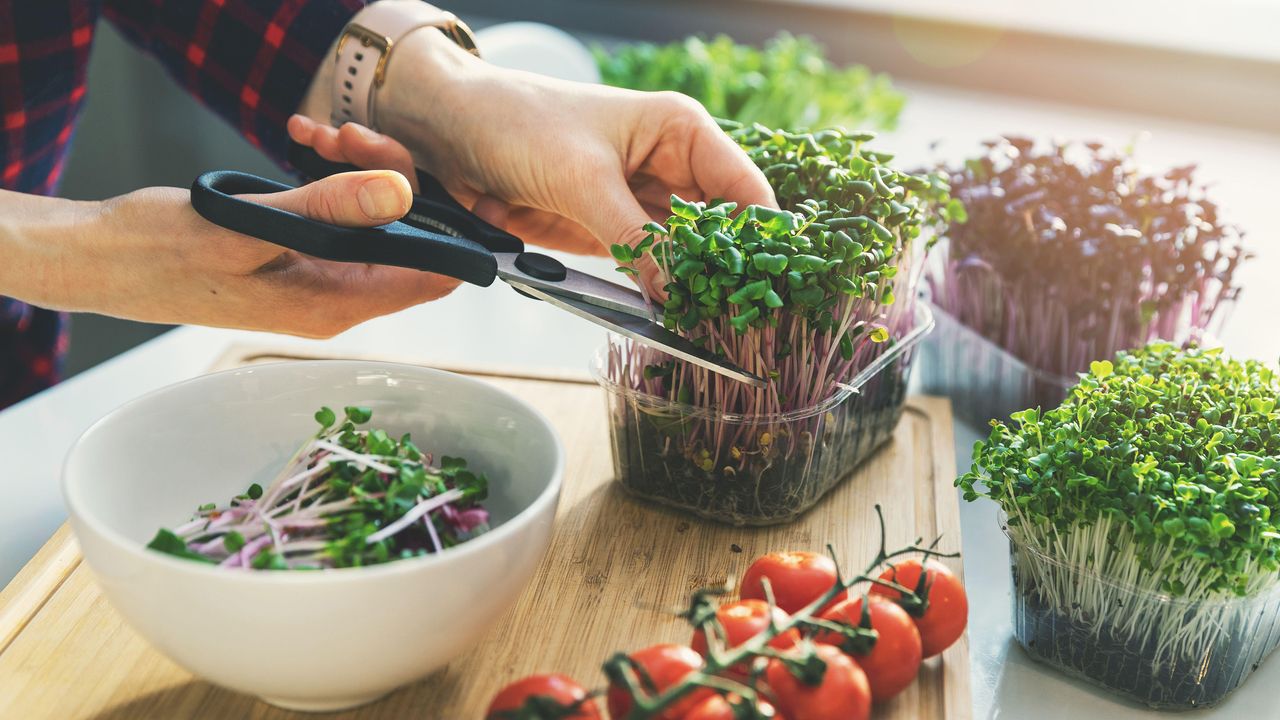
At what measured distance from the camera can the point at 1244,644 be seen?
0.88 meters

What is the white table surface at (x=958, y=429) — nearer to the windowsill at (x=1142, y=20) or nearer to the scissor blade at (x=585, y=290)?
the windowsill at (x=1142, y=20)

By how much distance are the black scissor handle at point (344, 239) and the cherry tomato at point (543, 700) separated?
1.24 feet

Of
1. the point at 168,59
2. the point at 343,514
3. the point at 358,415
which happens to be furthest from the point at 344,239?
the point at 168,59

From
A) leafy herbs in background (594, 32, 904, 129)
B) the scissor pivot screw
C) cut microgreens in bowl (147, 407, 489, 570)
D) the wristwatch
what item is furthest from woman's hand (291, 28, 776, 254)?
leafy herbs in background (594, 32, 904, 129)

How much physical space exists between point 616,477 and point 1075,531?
481 millimetres

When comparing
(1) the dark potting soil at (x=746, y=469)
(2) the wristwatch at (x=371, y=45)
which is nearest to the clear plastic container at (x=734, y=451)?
(1) the dark potting soil at (x=746, y=469)

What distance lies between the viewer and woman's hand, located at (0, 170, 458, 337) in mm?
942

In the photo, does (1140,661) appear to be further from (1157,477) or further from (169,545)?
(169,545)

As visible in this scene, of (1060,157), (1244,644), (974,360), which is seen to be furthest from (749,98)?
(1244,644)

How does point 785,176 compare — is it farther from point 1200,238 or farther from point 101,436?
point 101,436

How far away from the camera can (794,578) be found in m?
0.86

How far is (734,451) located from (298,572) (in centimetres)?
47

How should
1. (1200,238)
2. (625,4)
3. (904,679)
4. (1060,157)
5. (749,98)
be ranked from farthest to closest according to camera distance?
(625,4)
(749,98)
(1060,157)
(1200,238)
(904,679)

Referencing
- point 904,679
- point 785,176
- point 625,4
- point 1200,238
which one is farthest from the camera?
point 625,4
